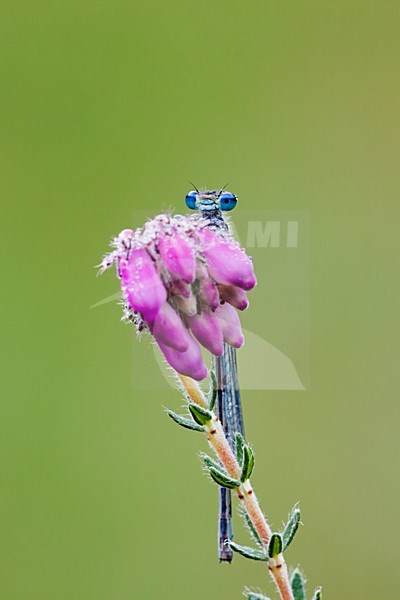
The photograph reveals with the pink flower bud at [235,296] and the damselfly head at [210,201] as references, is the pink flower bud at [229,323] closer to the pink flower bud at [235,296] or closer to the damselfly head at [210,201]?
the pink flower bud at [235,296]

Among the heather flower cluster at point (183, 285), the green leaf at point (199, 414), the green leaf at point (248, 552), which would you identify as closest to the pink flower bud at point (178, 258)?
the heather flower cluster at point (183, 285)

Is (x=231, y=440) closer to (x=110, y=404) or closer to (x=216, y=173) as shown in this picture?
(x=110, y=404)

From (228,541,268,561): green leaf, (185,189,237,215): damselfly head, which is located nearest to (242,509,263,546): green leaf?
(228,541,268,561): green leaf

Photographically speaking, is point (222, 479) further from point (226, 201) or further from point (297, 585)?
point (226, 201)

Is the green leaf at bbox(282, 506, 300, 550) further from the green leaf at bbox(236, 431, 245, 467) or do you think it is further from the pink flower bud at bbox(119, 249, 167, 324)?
the pink flower bud at bbox(119, 249, 167, 324)

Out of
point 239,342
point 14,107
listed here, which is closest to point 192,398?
point 239,342
